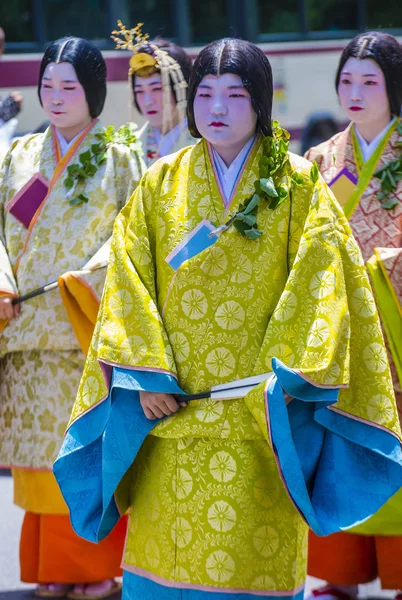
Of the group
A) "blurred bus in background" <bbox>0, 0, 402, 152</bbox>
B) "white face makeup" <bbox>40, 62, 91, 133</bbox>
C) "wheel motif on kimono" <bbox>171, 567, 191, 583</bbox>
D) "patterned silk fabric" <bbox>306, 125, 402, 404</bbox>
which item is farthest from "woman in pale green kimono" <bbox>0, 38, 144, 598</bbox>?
"blurred bus in background" <bbox>0, 0, 402, 152</bbox>

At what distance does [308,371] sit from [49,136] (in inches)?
73.6

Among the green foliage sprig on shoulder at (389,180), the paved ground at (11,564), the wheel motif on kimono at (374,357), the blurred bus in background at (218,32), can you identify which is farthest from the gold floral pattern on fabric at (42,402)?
the blurred bus in background at (218,32)

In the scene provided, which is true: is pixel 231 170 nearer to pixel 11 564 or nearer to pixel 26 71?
pixel 11 564

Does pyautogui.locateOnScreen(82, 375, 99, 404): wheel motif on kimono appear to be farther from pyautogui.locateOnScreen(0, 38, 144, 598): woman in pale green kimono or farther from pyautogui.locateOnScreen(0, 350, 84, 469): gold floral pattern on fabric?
pyautogui.locateOnScreen(0, 350, 84, 469): gold floral pattern on fabric

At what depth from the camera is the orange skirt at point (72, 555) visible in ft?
14.1

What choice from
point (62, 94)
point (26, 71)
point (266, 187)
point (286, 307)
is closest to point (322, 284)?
point (286, 307)

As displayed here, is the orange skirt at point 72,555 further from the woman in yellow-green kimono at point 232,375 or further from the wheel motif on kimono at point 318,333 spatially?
the wheel motif on kimono at point 318,333

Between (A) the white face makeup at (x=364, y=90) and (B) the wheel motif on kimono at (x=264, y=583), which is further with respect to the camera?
Answer: (A) the white face makeup at (x=364, y=90)

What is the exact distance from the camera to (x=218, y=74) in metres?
3.23

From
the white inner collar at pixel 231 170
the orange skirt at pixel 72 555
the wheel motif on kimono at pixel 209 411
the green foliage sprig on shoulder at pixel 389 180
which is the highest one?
the white inner collar at pixel 231 170

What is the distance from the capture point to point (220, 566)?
10.2 feet

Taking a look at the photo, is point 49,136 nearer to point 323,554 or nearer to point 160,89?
point 160,89

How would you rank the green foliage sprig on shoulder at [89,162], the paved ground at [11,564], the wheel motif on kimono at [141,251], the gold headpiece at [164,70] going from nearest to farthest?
the wheel motif on kimono at [141,251], the green foliage sprig on shoulder at [89,162], the paved ground at [11,564], the gold headpiece at [164,70]

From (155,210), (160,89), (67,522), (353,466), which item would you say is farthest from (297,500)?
(160,89)
